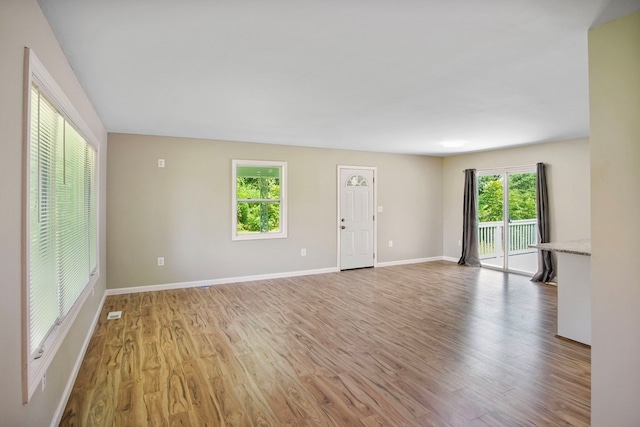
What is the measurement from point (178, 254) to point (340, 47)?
4.24 meters

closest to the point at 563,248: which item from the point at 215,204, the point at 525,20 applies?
the point at 525,20

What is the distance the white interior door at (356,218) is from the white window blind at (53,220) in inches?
172

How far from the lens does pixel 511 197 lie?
645 centimetres

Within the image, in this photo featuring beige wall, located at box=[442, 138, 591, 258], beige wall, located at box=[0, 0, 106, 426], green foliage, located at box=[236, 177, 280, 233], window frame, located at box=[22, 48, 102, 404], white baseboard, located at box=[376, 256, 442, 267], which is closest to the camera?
beige wall, located at box=[0, 0, 106, 426]

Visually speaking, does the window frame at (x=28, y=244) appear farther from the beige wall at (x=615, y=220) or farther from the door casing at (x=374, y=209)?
the door casing at (x=374, y=209)

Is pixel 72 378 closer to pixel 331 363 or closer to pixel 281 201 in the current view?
pixel 331 363

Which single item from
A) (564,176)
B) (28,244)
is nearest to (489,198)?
(564,176)

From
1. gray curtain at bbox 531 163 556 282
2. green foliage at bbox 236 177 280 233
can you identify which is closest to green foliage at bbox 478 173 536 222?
gray curtain at bbox 531 163 556 282

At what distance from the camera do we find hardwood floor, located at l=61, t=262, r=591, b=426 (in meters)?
2.16

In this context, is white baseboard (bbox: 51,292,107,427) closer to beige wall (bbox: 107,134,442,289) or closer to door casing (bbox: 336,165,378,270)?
beige wall (bbox: 107,134,442,289)

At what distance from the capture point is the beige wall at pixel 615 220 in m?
1.75

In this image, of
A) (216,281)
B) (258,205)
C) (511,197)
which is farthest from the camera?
(511,197)

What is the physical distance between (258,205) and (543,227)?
192 inches

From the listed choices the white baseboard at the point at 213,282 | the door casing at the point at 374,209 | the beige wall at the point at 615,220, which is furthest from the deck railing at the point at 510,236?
the beige wall at the point at 615,220
